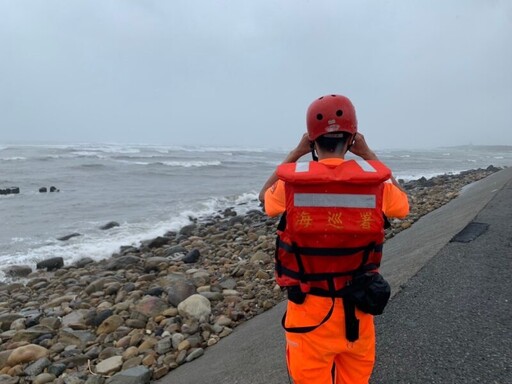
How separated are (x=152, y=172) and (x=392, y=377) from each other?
1165 inches

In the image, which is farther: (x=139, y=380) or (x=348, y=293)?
(x=139, y=380)

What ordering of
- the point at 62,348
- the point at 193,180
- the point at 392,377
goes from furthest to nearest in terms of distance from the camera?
the point at 193,180 → the point at 62,348 → the point at 392,377

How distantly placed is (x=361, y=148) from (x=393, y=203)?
33cm

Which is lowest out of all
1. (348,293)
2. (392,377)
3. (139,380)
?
(139,380)

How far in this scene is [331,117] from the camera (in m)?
1.86

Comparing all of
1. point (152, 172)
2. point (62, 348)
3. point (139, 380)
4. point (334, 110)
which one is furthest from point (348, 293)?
point (152, 172)

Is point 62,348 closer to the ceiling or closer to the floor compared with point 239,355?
closer to the floor

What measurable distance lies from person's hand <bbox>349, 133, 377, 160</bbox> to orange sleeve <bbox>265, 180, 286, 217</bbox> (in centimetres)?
43

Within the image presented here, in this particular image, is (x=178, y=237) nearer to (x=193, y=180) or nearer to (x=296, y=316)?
(x=296, y=316)

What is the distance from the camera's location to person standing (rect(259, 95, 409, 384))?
182cm

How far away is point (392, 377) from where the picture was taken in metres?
2.69

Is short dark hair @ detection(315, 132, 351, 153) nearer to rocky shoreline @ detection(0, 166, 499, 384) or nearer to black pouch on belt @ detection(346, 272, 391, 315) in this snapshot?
black pouch on belt @ detection(346, 272, 391, 315)

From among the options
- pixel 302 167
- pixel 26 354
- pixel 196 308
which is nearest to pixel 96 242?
pixel 26 354

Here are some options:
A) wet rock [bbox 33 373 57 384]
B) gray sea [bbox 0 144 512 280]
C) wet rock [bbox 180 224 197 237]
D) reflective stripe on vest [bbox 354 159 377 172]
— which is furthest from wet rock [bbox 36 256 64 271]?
reflective stripe on vest [bbox 354 159 377 172]
